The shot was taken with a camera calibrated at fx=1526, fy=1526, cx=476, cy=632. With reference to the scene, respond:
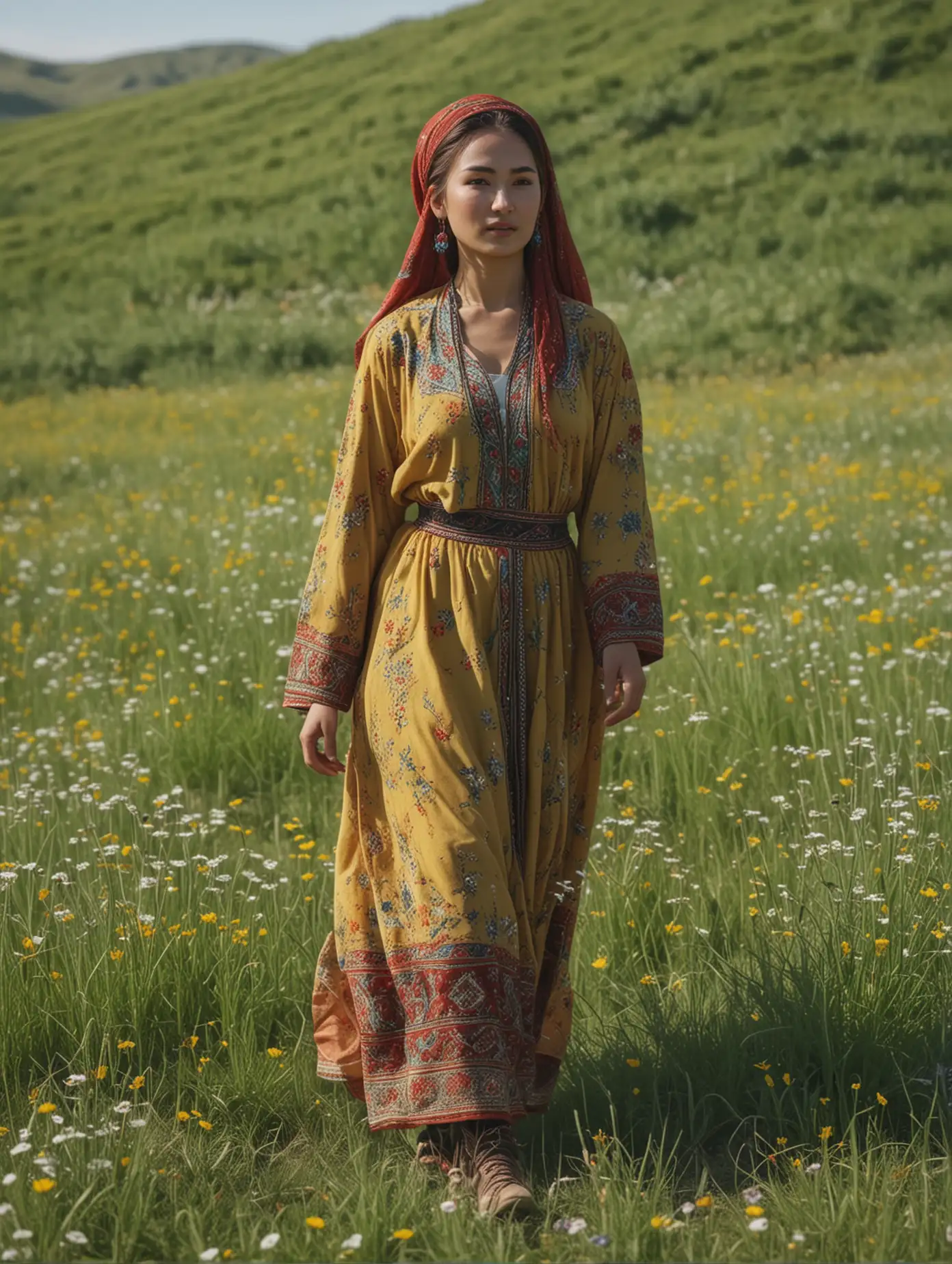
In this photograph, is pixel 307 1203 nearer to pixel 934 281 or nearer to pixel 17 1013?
pixel 17 1013

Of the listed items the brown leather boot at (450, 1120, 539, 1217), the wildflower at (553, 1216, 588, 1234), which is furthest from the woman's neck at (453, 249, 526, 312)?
the wildflower at (553, 1216, 588, 1234)

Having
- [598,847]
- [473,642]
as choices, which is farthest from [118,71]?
[473,642]

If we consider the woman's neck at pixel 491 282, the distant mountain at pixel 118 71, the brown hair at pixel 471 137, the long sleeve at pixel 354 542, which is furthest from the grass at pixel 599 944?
the distant mountain at pixel 118 71

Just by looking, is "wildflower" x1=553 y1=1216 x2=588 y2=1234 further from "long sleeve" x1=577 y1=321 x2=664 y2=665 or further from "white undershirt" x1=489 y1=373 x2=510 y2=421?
"white undershirt" x1=489 y1=373 x2=510 y2=421

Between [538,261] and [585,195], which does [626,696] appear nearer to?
[538,261]

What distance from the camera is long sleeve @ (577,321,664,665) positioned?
3141 millimetres

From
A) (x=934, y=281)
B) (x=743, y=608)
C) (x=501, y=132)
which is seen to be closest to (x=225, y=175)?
(x=934, y=281)

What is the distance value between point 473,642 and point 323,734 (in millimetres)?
418

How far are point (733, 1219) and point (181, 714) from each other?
3341mm

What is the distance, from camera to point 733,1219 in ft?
8.88

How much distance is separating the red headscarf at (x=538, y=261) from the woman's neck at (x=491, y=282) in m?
0.04

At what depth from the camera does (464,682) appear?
301 centimetres

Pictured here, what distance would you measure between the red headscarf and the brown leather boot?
1351mm

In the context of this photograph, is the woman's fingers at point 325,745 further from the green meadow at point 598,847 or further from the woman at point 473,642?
the green meadow at point 598,847
